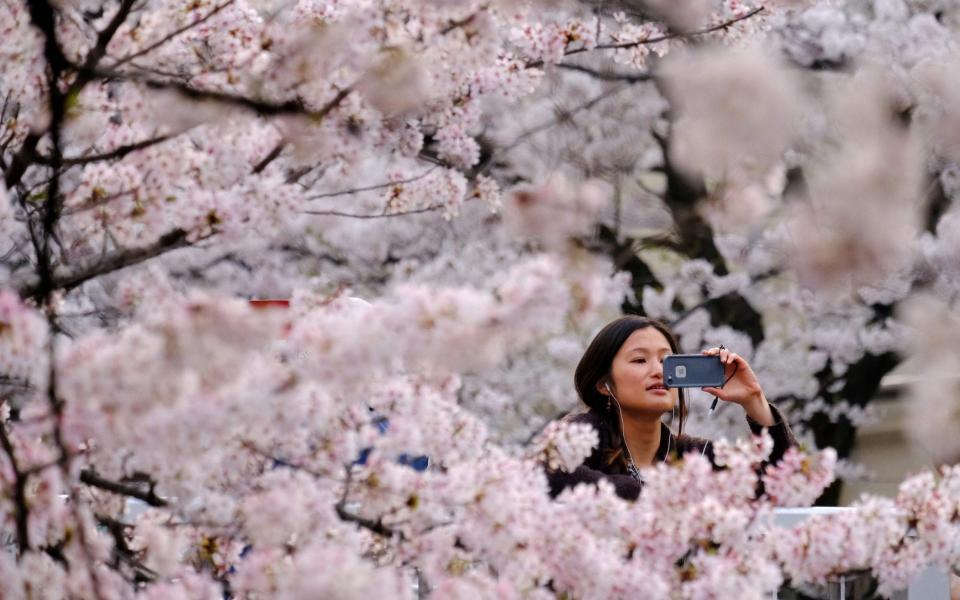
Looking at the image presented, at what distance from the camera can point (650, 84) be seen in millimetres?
6977

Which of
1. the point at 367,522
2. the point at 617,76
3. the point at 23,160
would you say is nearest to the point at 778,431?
the point at 367,522

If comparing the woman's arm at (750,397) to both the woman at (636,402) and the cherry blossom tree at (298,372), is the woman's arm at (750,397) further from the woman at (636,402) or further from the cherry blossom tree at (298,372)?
the cherry blossom tree at (298,372)

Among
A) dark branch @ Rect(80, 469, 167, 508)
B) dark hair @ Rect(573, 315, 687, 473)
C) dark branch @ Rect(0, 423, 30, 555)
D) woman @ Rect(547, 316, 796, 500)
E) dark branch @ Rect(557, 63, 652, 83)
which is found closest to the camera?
dark branch @ Rect(0, 423, 30, 555)

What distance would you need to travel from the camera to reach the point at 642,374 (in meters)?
3.22

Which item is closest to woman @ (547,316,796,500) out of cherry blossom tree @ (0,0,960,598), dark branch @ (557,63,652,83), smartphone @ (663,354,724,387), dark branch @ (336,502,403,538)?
smartphone @ (663,354,724,387)

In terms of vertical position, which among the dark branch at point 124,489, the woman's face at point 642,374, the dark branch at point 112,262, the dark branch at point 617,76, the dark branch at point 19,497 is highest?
the dark branch at point 617,76

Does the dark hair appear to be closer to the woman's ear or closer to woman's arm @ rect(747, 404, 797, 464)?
the woman's ear

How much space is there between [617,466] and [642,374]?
0.22m

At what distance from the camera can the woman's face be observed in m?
3.19

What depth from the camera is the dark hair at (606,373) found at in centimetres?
326

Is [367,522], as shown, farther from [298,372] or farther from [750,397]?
[750,397]

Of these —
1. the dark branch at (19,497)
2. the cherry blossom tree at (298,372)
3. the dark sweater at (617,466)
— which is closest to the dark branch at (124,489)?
the cherry blossom tree at (298,372)

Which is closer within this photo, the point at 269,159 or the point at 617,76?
the point at 269,159

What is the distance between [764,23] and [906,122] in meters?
3.53
